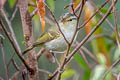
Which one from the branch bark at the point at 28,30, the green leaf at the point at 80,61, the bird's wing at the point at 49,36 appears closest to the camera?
the branch bark at the point at 28,30

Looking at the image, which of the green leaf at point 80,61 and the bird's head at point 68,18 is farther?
the green leaf at point 80,61

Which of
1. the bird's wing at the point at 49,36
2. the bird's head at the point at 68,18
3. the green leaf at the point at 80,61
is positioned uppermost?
the bird's head at the point at 68,18

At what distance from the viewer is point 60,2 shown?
3.70 meters

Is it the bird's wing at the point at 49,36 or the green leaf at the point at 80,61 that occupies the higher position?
the bird's wing at the point at 49,36

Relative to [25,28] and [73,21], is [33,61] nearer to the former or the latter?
[25,28]

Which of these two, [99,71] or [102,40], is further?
[102,40]

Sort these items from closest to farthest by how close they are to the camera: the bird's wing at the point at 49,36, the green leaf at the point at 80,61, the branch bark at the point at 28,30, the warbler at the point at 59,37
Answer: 1. the branch bark at the point at 28,30
2. the warbler at the point at 59,37
3. the bird's wing at the point at 49,36
4. the green leaf at the point at 80,61

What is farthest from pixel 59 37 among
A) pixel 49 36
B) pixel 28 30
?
pixel 28 30

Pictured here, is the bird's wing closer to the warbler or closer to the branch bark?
the warbler

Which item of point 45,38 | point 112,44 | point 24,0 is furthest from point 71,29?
point 112,44

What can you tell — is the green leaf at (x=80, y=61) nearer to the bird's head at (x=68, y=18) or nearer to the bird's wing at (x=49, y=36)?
the bird's wing at (x=49, y=36)

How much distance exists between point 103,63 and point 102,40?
0.79 m

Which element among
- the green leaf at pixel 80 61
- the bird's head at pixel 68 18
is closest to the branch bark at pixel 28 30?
the bird's head at pixel 68 18

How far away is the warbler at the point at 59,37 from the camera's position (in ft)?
6.73
